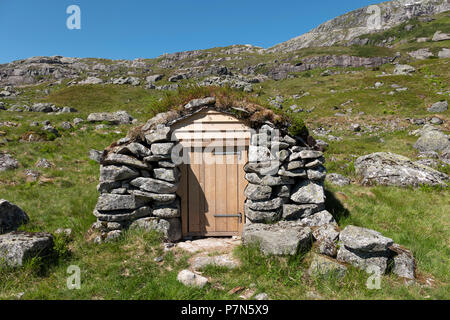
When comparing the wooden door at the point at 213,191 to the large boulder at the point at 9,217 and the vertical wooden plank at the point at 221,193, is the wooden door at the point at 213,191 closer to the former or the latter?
the vertical wooden plank at the point at 221,193

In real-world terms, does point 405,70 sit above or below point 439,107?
above

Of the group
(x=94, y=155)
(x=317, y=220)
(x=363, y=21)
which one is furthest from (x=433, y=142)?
(x=363, y=21)

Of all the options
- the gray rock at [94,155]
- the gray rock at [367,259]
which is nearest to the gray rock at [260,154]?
the gray rock at [367,259]

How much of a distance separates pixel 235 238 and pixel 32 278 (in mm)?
4996

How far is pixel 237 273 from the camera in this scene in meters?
5.25

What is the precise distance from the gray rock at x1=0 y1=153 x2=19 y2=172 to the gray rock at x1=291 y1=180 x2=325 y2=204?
14.1 metres

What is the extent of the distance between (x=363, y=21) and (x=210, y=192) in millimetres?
209052

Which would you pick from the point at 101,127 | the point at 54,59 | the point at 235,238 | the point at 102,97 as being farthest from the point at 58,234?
the point at 54,59

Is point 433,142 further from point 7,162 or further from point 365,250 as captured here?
point 7,162

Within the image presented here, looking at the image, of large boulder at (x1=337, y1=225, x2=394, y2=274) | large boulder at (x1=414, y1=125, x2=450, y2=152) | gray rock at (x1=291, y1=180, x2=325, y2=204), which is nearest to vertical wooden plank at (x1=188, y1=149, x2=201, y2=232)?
gray rock at (x1=291, y1=180, x2=325, y2=204)

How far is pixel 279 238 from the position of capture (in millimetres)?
5613

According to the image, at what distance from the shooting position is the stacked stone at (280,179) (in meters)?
6.89
